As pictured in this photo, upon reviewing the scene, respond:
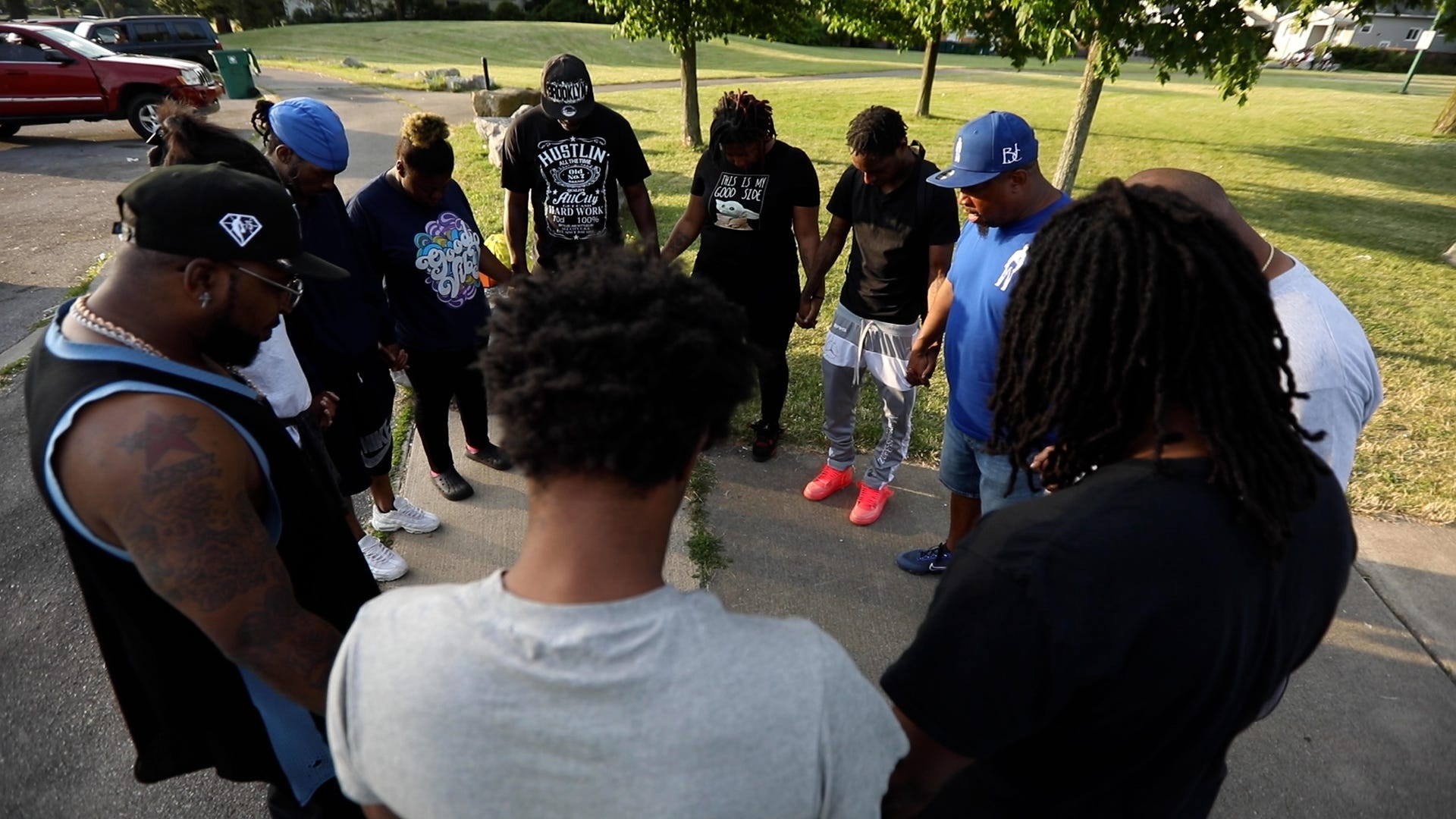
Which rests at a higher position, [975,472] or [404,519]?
[975,472]

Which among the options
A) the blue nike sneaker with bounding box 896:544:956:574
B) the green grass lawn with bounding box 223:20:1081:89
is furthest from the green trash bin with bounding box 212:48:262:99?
the blue nike sneaker with bounding box 896:544:956:574

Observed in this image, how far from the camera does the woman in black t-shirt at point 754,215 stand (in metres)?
3.87

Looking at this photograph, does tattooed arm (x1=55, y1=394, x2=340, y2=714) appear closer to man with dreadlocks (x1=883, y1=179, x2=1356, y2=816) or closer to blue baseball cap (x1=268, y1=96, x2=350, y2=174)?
man with dreadlocks (x1=883, y1=179, x2=1356, y2=816)

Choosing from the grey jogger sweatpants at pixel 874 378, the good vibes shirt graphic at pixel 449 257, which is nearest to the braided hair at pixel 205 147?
the good vibes shirt graphic at pixel 449 257

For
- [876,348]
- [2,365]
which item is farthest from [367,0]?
[876,348]

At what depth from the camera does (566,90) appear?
4.09m

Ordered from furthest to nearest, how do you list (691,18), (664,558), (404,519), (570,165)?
(691,18) < (570,165) < (404,519) < (664,558)

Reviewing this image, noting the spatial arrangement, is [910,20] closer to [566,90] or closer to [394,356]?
[566,90]

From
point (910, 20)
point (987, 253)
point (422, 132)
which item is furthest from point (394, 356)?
point (910, 20)

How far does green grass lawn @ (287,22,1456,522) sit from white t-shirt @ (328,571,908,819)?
12.8ft

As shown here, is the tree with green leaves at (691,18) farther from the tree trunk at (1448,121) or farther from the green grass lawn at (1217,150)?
the tree trunk at (1448,121)

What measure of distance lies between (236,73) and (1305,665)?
24.0m

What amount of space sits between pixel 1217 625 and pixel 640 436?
870mm

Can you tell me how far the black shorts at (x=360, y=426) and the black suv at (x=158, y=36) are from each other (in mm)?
23509
